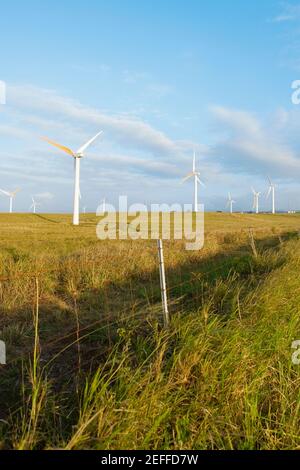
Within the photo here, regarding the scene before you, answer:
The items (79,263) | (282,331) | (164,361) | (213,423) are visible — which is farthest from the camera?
(79,263)

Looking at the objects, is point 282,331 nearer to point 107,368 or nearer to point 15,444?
point 107,368

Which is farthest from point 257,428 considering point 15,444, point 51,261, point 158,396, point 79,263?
point 51,261

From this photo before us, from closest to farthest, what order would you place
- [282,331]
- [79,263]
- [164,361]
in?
[164,361]
[282,331]
[79,263]

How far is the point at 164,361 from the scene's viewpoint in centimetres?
478

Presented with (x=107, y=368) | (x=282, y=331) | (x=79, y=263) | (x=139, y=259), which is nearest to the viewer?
(x=107, y=368)

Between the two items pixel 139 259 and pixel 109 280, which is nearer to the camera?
pixel 109 280

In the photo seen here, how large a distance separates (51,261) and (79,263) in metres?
1.40

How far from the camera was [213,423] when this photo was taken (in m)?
3.89

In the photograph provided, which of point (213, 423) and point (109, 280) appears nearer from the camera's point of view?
point (213, 423)

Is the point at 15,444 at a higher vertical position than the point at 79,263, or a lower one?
lower
